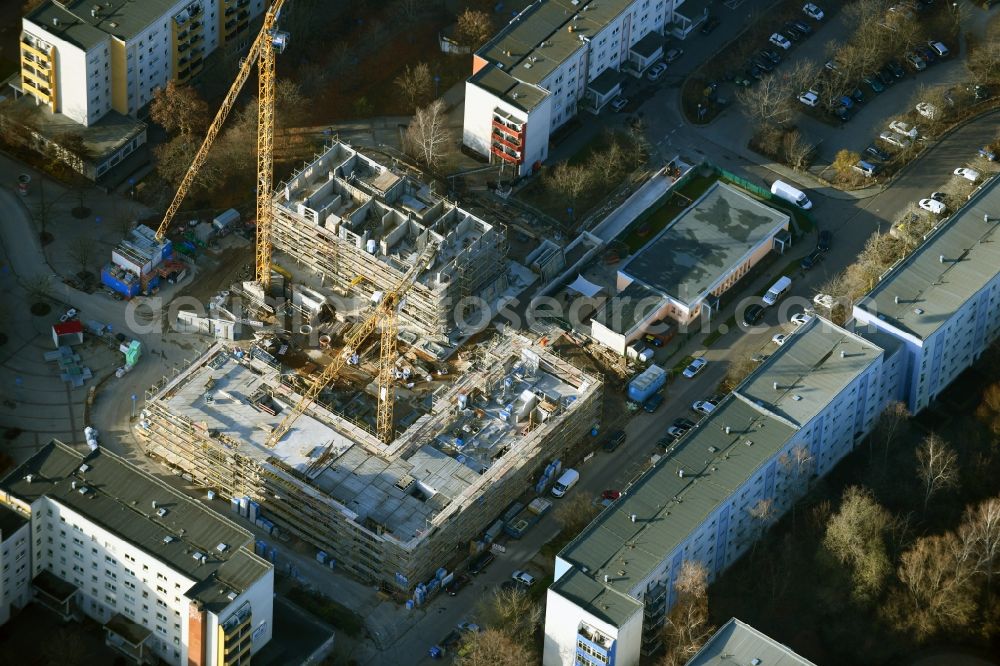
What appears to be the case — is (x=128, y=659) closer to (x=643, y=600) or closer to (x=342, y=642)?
Answer: (x=342, y=642)

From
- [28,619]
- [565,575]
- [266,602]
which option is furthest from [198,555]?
[565,575]

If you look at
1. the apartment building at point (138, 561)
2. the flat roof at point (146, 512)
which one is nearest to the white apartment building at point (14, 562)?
the apartment building at point (138, 561)

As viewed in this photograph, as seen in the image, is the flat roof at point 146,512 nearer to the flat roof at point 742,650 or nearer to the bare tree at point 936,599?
the flat roof at point 742,650

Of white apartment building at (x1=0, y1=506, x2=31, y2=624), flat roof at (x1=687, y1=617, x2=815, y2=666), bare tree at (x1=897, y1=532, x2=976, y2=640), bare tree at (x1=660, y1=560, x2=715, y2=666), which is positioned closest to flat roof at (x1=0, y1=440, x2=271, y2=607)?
white apartment building at (x1=0, y1=506, x2=31, y2=624)

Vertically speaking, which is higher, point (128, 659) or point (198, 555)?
point (198, 555)

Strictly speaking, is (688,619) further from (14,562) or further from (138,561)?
(14,562)

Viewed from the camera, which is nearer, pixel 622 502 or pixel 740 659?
pixel 740 659
